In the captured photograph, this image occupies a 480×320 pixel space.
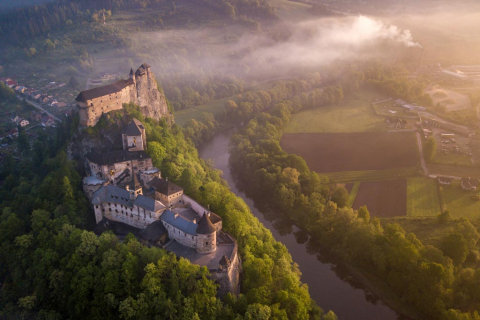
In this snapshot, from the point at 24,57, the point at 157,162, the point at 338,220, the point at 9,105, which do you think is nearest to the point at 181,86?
the point at 9,105

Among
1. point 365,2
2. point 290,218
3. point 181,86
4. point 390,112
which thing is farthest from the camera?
point 365,2

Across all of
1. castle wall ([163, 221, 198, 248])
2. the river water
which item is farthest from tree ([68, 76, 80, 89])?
castle wall ([163, 221, 198, 248])

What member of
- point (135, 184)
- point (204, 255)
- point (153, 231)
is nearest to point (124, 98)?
point (135, 184)

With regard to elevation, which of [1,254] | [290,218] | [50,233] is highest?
[50,233]

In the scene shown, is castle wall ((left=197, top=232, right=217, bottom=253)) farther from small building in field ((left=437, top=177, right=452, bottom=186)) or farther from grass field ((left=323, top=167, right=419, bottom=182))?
small building in field ((left=437, top=177, right=452, bottom=186))

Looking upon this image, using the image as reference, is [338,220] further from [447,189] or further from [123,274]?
[123,274]

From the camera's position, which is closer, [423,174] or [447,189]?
[447,189]

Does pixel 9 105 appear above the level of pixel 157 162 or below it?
below

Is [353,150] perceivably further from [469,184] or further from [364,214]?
[364,214]

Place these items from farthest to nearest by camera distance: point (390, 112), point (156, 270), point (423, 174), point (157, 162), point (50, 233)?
1. point (390, 112)
2. point (423, 174)
3. point (157, 162)
4. point (50, 233)
5. point (156, 270)
